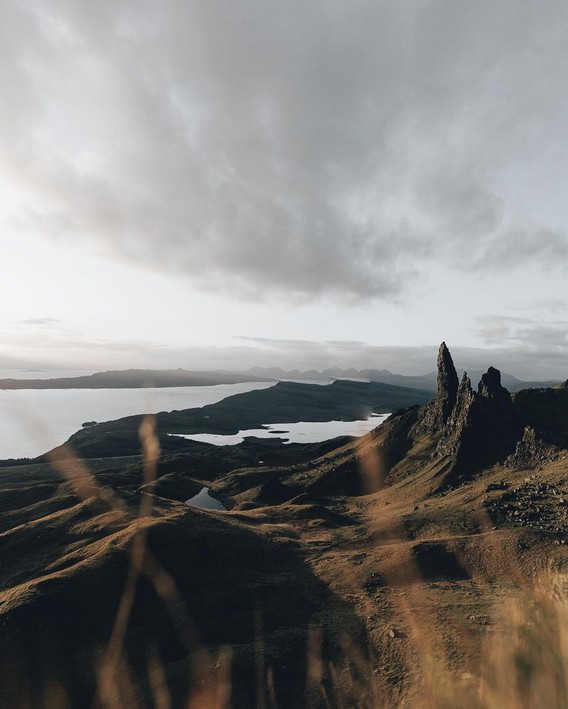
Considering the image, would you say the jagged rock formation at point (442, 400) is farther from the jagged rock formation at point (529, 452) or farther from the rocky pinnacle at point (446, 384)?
the jagged rock formation at point (529, 452)

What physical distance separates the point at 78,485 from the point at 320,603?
79.9 meters

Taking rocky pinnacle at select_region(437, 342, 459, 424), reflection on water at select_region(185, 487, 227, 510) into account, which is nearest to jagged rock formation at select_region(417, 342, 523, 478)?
rocky pinnacle at select_region(437, 342, 459, 424)

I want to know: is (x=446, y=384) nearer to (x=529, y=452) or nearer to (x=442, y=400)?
(x=442, y=400)

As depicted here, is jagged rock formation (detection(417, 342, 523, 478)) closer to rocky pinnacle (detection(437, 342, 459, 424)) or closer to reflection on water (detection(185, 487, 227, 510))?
rocky pinnacle (detection(437, 342, 459, 424))

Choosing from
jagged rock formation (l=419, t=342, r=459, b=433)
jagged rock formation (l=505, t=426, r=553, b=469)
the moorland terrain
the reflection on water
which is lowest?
the reflection on water

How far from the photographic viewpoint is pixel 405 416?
4471 inches

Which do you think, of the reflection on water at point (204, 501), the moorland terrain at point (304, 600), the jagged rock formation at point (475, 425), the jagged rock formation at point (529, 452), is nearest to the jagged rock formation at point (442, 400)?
the jagged rock formation at point (475, 425)

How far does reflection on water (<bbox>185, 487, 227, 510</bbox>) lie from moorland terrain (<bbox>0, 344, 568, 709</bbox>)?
2543 centimetres

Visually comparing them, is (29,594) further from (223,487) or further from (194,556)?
(223,487)

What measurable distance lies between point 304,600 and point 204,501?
6533 cm

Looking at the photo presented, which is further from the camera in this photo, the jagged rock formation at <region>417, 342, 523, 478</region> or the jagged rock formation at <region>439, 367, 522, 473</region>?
the jagged rock formation at <region>417, 342, 523, 478</region>

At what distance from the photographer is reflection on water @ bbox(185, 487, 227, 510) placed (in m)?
95.0

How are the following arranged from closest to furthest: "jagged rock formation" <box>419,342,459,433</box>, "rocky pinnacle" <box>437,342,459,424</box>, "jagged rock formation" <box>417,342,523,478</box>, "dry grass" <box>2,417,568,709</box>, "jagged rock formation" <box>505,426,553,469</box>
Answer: "dry grass" <box>2,417,568,709</box>
"jagged rock formation" <box>505,426,553,469</box>
"jagged rock formation" <box>417,342,523,478</box>
"jagged rock formation" <box>419,342,459,433</box>
"rocky pinnacle" <box>437,342,459,424</box>

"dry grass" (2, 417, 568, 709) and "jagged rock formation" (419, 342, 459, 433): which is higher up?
"jagged rock formation" (419, 342, 459, 433)
